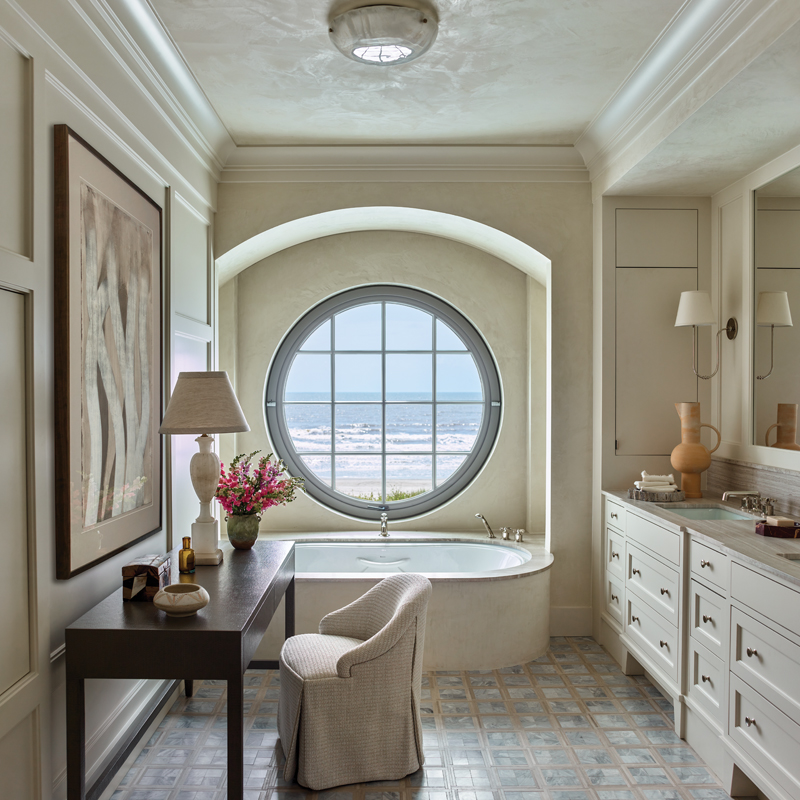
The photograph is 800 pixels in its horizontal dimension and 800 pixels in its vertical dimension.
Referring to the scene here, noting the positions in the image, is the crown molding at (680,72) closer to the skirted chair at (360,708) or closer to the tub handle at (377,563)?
the skirted chair at (360,708)

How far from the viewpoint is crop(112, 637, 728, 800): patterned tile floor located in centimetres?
234

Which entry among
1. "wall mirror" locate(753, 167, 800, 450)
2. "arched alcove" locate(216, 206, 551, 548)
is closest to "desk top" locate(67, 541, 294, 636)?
"arched alcove" locate(216, 206, 551, 548)

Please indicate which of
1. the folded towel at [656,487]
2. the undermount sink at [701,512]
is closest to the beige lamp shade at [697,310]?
the folded towel at [656,487]

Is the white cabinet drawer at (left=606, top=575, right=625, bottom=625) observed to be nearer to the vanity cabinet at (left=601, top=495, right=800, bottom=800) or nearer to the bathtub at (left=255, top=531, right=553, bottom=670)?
the vanity cabinet at (left=601, top=495, right=800, bottom=800)

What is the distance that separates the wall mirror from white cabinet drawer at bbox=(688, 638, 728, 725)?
3.29 ft

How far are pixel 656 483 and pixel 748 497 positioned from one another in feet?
1.46

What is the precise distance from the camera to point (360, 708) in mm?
2342

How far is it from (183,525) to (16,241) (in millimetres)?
1761

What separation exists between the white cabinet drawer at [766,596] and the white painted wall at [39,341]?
7.19 feet

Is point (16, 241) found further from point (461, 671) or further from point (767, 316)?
point (767, 316)

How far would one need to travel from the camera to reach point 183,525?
318cm

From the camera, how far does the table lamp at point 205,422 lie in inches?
95.7

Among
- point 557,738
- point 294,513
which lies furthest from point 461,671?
point 294,513

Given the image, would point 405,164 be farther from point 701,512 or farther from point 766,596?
point 766,596
